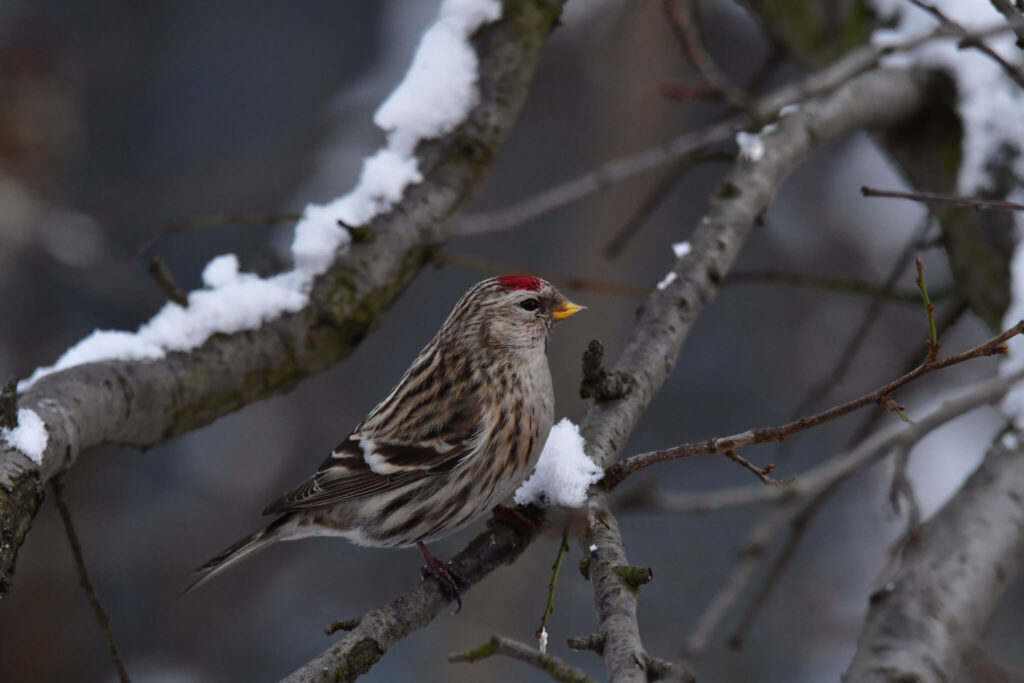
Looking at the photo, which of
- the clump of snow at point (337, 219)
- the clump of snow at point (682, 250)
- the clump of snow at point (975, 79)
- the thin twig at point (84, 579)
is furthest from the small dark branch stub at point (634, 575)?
the clump of snow at point (975, 79)

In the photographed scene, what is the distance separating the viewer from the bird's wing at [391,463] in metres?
2.25

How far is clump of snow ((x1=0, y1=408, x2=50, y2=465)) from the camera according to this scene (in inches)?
60.1

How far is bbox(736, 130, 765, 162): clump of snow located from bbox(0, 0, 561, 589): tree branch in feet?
1.77

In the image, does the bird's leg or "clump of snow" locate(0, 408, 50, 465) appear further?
the bird's leg

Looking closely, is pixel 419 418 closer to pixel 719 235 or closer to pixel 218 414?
pixel 218 414

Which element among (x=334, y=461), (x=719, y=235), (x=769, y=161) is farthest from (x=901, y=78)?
(x=334, y=461)

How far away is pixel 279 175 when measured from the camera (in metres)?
6.04

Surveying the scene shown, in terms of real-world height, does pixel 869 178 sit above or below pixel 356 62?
below

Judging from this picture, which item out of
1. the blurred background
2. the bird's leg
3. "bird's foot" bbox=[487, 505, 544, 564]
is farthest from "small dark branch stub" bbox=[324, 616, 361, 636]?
the blurred background

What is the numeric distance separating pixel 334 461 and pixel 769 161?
3.90 ft

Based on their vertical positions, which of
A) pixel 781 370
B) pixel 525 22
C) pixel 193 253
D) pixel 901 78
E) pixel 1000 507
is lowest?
pixel 1000 507

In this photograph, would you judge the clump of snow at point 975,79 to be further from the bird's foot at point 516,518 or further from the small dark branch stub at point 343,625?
the small dark branch stub at point 343,625

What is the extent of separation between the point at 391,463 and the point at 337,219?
55cm

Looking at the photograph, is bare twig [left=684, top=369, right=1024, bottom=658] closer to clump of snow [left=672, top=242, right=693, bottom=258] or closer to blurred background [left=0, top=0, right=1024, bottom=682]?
clump of snow [left=672, top=242, right=693, bottom=258]
